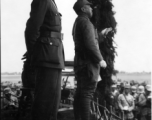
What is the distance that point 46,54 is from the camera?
1.84 metres

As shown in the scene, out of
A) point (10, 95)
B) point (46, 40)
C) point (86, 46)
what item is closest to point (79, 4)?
point (86, 46)

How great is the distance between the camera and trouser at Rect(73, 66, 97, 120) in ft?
7.32

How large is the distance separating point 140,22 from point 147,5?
229 millimetres

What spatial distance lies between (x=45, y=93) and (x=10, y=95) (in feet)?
4.43

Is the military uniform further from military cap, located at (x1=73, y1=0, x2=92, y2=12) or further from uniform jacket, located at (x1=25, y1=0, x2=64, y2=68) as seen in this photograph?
uniform jacket, located at (x1=25, y1=0, x2=64, y2=68)

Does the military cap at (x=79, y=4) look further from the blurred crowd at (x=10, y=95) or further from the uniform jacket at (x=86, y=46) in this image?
the blurred crowd at (x=10, y=95)

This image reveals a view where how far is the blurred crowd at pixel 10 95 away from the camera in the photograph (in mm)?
2674

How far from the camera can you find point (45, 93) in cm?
182

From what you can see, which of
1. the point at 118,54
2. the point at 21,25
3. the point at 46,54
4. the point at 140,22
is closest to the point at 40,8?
the point at 46,54

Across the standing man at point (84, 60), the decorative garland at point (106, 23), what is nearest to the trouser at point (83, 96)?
the standing man at point (84, 60)

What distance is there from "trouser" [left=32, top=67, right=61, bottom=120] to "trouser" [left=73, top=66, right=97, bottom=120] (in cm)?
46

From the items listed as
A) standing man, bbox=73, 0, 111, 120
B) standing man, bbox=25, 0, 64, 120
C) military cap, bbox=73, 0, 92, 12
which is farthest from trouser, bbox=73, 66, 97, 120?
military cap, bbox=73, 0, 92, 12

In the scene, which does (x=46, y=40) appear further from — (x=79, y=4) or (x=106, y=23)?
(x=106, y=23)

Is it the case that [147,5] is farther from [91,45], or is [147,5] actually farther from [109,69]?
[91,45]
